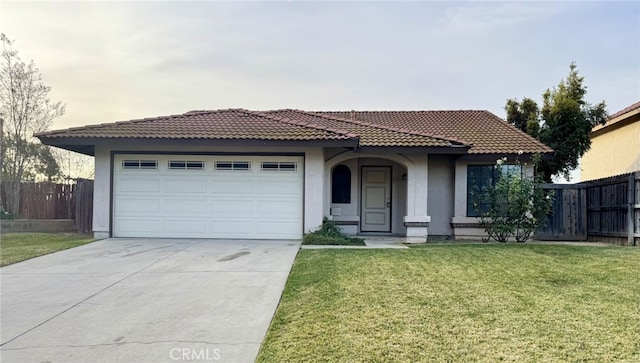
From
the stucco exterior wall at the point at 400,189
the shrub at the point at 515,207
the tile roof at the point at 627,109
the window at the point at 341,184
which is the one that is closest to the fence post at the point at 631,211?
the shrub at the point at 515,207

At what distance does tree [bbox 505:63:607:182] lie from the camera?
18719mm

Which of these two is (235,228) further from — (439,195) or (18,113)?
(18,113)

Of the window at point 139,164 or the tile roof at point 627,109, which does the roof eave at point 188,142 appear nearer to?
the window at point 139,164

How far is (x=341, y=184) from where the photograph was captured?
49.9ft

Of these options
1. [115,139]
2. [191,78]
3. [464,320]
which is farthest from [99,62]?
[464,320]

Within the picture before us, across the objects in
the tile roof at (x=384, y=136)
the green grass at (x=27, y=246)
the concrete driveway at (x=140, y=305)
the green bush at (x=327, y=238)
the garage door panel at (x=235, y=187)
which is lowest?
the concrete driveway at (x=140, y=305)

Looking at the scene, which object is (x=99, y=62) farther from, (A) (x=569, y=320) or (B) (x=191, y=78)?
(A) (x=569, y=320)

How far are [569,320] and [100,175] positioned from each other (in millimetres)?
12323

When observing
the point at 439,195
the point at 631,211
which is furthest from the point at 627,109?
the point at 439,195

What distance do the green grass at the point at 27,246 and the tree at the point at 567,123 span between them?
17.9 m

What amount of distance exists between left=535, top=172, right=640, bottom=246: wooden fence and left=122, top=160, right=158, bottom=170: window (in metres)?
12.3

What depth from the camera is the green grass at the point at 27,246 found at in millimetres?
9724

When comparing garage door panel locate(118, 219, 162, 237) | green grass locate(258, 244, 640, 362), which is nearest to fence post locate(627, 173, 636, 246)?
green grass locate(258, 244, 640, 362)

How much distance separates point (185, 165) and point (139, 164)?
140cm
